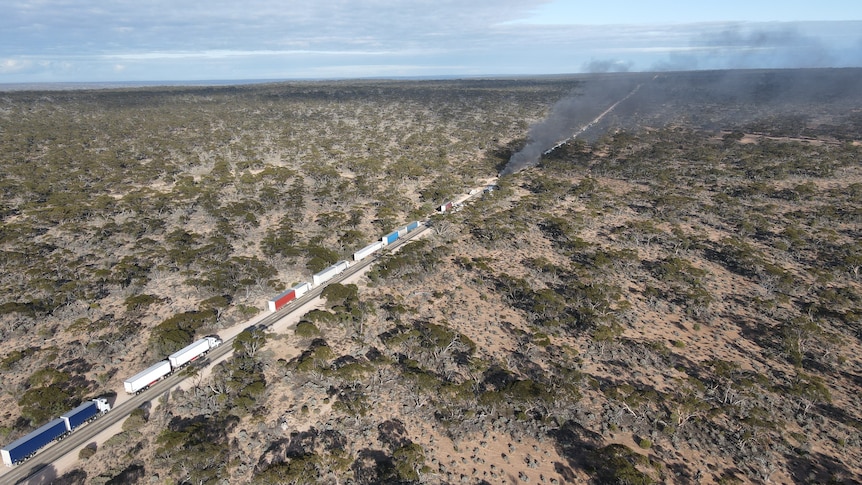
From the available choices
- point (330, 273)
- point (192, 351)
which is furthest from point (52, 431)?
point (330, 273)

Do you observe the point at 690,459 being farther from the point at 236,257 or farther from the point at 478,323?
the point at 236,257

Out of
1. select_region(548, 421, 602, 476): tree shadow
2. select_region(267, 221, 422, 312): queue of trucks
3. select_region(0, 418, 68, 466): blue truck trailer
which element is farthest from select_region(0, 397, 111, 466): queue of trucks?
select_region(548, 421, 602, 476): tree shadow

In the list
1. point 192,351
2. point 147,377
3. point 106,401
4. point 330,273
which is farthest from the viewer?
point 330,273

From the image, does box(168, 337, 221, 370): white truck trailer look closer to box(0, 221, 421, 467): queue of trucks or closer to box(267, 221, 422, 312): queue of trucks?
box(0, 221, 421, 467): queue of trucks

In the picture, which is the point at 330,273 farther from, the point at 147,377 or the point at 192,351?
the point at 147,377

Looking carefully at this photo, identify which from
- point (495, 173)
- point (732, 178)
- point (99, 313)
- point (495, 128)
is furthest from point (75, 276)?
point (495, 128)

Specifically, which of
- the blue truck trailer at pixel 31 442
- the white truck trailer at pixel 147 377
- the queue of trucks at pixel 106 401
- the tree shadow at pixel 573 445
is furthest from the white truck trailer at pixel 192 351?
the tree shadow at pixel 573 445

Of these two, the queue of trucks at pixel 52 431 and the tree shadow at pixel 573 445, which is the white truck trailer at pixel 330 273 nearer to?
the queue of trucks at pixel 52 431

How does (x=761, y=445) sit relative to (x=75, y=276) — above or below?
below
